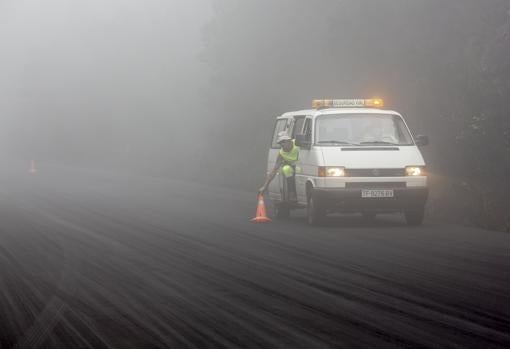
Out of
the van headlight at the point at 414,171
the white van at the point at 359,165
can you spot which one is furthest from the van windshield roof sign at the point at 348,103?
the van headlight at the point at 414,171

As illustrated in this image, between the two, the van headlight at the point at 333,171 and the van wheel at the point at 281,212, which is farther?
the van wheel at the point at 281,212

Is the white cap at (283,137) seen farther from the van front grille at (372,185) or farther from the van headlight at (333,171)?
the van front grille at (372,185)

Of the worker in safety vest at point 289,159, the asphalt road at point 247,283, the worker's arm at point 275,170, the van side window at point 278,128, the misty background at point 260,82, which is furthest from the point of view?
the misty background at point 260,82

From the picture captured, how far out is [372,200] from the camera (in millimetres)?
16062

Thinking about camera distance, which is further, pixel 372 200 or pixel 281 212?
pixel 281 212

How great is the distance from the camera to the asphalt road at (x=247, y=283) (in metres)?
7.54

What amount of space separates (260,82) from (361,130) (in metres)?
20.1

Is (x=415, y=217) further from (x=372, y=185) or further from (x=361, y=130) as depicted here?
(x=361, y=130)

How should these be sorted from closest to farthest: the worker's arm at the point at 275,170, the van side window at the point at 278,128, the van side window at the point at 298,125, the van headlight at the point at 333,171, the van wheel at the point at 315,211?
the van headlight at the point at 333,171, the van wheel at the point at 315,211, the worker's arm at the point at 275,170, the van side window at the point at 298,125, the van side window at the point at 278,128

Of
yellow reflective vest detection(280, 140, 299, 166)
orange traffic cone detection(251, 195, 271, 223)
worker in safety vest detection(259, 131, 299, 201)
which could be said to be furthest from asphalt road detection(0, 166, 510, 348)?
yellow reflective vest detection(280, 140, 299, 166)

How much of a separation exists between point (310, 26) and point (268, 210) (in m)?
13.6

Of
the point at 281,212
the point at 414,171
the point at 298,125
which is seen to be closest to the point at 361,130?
the point at 414,171

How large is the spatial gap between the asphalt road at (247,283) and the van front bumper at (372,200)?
1.24 ft

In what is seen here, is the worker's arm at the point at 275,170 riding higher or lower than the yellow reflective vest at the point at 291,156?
lower
